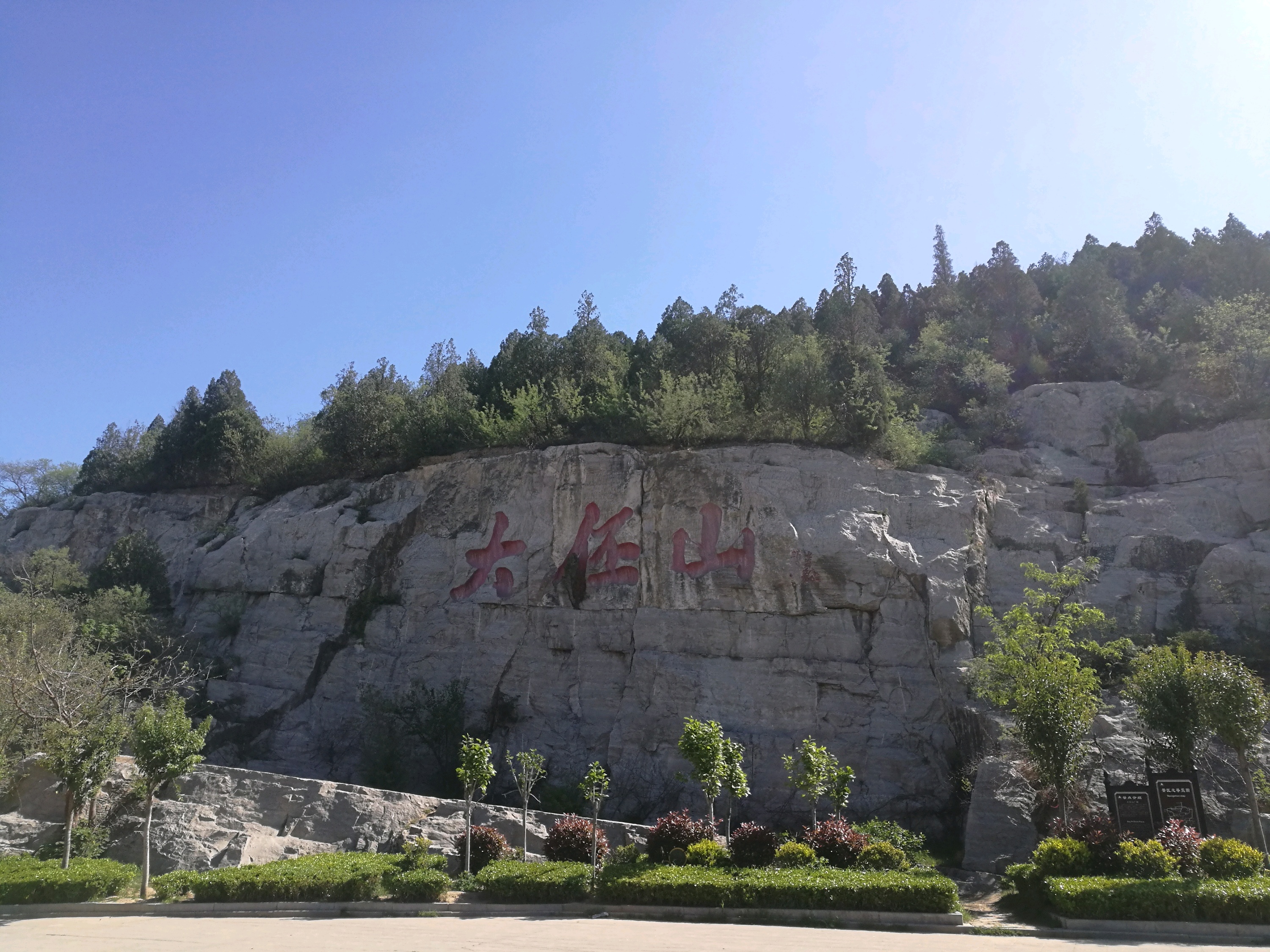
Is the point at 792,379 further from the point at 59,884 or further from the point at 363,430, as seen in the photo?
the point at 59,884

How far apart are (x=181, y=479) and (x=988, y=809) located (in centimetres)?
3435

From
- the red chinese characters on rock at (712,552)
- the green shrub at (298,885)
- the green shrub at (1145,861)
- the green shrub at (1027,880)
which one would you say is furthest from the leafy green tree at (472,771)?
the green shrub at (1145,861)

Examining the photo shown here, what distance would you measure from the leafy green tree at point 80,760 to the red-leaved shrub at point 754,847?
11.9 m

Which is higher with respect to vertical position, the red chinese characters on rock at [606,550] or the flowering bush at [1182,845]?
the red chinese characters on rock at [606,550]

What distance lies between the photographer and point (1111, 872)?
1376 cm

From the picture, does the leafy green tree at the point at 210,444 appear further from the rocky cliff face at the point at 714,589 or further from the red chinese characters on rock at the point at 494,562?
the red chinese characters on rock at the point at 494,562

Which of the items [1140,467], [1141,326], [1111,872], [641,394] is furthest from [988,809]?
[1141,326]

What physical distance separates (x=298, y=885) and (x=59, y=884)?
4.19 metres

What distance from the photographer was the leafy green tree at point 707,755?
16.1m

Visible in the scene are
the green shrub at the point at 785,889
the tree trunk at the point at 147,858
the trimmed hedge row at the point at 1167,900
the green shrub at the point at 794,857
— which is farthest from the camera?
the tree trunk at the point at 147,858

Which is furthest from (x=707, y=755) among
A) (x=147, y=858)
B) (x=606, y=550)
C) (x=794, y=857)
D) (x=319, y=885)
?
(x=606, y=550)

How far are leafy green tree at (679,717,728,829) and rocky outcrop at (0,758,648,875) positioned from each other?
2359mm

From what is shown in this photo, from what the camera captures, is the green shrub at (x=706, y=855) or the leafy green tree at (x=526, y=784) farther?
the leafy green tree at (x=526, y=784)

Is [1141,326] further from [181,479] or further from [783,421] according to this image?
[181,479]
